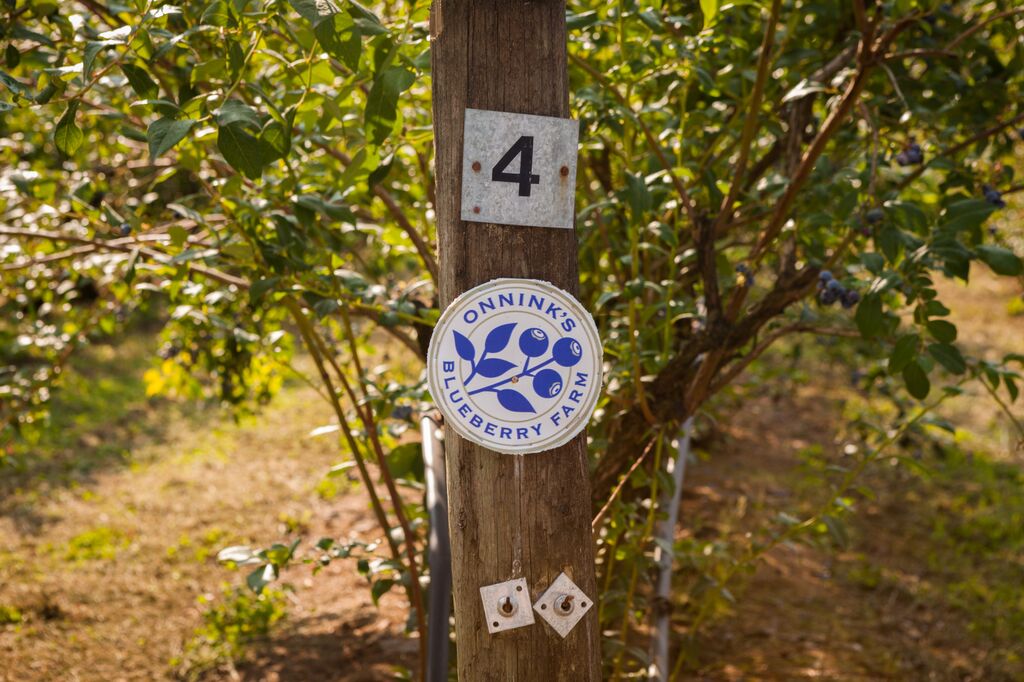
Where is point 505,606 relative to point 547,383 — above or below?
below

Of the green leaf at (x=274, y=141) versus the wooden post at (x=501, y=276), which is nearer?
the wooden post at (x=501, y=276)

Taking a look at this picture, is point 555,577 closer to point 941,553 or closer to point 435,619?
point 435,619

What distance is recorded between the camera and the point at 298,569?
14.6 ft

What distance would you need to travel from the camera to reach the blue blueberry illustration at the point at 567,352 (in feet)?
4.57

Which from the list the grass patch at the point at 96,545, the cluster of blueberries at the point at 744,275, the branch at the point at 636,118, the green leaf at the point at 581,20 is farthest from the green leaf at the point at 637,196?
the grass patch at the point at 96,545

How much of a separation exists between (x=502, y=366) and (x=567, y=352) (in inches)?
4.4

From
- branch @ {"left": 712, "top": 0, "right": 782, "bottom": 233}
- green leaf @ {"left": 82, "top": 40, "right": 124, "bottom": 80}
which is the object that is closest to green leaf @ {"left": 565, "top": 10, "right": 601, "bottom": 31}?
branch @ {"left": 712, "top": 0, "right": 782, "bottom": 233}

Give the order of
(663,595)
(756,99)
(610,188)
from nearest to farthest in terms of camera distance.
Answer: (756,99) < (663,595) < (610,188)

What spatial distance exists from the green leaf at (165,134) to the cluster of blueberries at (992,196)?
1.75 m

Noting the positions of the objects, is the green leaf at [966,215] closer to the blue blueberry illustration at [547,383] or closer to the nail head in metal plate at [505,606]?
the blue blueberry illustration at [547,383]

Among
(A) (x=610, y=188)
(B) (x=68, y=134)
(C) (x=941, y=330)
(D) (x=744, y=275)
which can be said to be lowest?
(C) (x=941, y=330)

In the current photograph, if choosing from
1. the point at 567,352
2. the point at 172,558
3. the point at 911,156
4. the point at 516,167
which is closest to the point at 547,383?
the point at 567,352

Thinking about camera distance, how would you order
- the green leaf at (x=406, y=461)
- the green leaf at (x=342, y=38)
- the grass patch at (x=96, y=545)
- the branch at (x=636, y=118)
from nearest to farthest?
the green leaf at (x=342, y=38) < the branch at (x=636, y=118) < the green leaf at (x=406, y=461) < the grass patch at (x=96, y=545)

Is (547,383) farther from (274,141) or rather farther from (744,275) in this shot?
(744,275)
